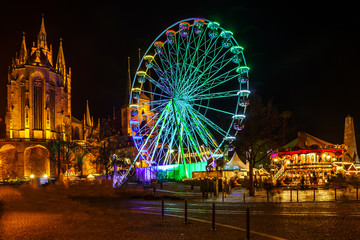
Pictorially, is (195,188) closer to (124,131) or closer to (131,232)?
(131,232)

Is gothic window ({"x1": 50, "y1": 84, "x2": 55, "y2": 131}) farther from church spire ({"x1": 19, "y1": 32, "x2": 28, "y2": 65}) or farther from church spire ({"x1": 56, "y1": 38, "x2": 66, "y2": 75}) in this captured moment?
church spire ({"x1": 19, "y1": 32, "x2": 28, "y2": 65})

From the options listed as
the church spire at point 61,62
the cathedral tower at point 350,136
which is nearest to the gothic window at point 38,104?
the church spire at point 61,62

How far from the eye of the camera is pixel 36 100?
76062 mm

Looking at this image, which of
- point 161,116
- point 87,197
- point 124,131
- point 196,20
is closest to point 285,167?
point 161,116

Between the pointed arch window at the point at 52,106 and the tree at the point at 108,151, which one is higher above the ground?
the pointed arch window at the point at 52,106

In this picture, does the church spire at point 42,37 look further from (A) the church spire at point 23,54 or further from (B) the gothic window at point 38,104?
(B) the gothic window at point 38,104

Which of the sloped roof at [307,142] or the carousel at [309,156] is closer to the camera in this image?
the carousel at [309,156]

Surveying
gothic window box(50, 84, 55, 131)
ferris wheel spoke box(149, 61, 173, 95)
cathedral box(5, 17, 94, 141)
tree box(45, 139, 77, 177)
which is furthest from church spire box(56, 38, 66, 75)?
ferris wheel spoke box(149, 61, 173, 95)

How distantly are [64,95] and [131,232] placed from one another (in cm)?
7673

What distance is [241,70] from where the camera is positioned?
33625 millimetres

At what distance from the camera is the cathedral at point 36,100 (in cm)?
7425

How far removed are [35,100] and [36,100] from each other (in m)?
0.20

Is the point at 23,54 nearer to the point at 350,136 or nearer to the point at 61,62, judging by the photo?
the point at 61,62

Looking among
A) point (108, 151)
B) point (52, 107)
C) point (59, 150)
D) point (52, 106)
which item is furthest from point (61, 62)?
point (108, 151)
